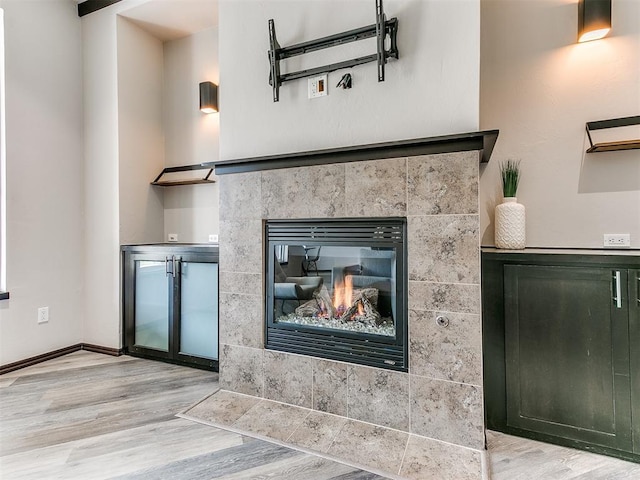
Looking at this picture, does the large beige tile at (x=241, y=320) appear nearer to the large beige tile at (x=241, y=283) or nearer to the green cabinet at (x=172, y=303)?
the large beige tile at (x=241, y=283)

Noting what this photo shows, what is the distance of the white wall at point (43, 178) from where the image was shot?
2703 millimetres

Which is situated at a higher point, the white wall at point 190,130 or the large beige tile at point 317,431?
the white wall at point 190,130

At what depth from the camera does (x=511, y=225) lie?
2086mm

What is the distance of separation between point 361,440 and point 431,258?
1014 mm

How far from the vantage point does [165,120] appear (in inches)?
136

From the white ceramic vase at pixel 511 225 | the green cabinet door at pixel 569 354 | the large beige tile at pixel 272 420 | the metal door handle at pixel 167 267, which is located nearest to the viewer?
the green cabinet door at pixel 569 354

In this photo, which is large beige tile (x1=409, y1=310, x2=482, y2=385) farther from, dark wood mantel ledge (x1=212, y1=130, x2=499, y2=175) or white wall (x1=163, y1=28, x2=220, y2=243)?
white wall (x1=163, y1=28, x2=220, y2=243)

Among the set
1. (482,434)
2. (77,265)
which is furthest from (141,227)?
(482,434)

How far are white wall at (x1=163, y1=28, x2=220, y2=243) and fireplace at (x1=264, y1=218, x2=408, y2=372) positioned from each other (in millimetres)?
1328

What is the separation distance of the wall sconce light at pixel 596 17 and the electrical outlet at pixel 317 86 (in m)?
1.55

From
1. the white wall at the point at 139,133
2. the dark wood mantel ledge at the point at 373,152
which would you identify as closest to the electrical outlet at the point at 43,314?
the white wall at the point at 139,133

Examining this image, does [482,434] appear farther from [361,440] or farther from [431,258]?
[431,258]

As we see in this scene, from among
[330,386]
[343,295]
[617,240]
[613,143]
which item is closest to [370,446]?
[330,386]

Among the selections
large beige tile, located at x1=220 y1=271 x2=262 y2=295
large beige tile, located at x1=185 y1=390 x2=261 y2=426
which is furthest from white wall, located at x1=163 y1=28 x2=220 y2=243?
large beige tile, located at x1=185 y1=390 x2=261 y2=426
